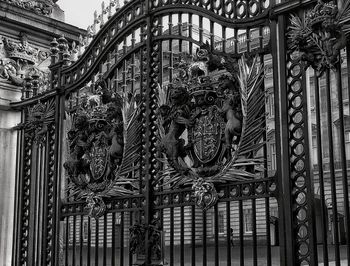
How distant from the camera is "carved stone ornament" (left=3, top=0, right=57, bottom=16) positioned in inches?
361

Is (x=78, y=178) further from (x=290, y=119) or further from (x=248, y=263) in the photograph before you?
(x=248, y=263)

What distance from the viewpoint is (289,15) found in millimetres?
5930

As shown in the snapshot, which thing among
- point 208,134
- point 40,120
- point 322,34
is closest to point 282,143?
point 208,134

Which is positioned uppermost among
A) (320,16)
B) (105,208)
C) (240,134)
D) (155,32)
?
(155,32)

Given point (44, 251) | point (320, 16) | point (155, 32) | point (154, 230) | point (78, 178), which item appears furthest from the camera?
point (44, 251)

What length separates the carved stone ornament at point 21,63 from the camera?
Result: 906 cm

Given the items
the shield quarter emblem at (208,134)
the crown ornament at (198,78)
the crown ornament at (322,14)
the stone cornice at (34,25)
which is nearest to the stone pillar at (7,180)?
the stone cornice at (34,25)

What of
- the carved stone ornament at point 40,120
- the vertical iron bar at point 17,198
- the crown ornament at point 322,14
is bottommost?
the vertical iron bar at point 17,198

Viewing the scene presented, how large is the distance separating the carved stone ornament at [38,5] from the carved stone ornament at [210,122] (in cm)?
327

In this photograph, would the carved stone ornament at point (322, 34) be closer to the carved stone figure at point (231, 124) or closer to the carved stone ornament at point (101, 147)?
the carved stone figure at point (231, 124)

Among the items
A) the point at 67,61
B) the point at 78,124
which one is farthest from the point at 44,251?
the point at 67,61

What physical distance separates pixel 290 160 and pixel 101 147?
2.80m

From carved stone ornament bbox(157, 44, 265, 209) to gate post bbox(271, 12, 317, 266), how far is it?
0.75ft

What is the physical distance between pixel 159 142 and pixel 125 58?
1.45 meters
